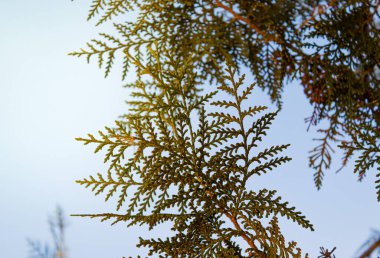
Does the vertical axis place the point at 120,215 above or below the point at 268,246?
above

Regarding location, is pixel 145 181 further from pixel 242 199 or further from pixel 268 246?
pixel 268 246

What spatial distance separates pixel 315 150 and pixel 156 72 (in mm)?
2564

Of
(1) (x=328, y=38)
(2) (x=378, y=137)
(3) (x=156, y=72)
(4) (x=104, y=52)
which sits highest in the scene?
(4) (x=104, y=52)

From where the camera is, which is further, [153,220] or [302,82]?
[302,82]

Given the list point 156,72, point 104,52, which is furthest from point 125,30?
point 156,72

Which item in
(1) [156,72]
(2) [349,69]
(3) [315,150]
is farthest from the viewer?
→ (3) [315,150]

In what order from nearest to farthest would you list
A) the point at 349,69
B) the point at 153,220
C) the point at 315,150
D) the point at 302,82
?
the point at 153,220 < the point at 349,69 < the point at 315,150 < the point at 302,82

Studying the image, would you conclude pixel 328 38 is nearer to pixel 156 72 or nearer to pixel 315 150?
A: pixel 315 150

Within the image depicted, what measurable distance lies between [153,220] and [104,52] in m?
2.84

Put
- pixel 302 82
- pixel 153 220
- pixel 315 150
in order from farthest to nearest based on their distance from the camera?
pixel 302 82 < pixel 315 150 < pixel 153 220

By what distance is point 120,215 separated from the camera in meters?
3.26

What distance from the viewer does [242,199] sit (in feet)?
11.1

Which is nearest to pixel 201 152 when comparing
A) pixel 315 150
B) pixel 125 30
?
pixel 315 150

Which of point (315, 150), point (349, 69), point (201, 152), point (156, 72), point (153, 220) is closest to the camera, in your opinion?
point (153, 220)
